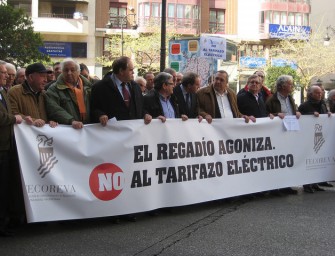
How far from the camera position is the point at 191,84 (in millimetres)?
7648

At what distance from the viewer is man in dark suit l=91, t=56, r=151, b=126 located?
6.42m

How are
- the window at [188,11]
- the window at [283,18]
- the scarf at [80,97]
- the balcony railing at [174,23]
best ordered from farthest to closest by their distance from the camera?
the window at [283,18], the window at [188,11], the balcony railing at [174,23], the scarf at [80,97]

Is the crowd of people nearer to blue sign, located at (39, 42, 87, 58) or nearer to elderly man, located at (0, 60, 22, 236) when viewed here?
elderly man, located at (0, 60, 22, 236)

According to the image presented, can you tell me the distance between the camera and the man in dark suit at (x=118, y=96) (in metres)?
6.42

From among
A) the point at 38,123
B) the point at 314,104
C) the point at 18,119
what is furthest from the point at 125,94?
the point at 314,104

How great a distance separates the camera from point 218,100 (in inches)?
310

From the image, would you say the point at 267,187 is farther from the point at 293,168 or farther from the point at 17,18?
the point at 17,18

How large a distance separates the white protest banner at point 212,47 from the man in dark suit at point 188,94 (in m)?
7.60

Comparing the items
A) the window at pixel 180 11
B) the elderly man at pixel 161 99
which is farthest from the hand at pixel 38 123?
the window at pixel 180 11

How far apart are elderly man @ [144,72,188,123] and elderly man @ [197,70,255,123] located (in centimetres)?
71

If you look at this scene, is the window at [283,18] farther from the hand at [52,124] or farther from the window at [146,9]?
the hand at [52,124]

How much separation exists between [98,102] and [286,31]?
167 feet

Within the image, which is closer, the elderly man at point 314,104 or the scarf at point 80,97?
the scarf at point 80,97

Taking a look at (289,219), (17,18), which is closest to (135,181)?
(289,219)
